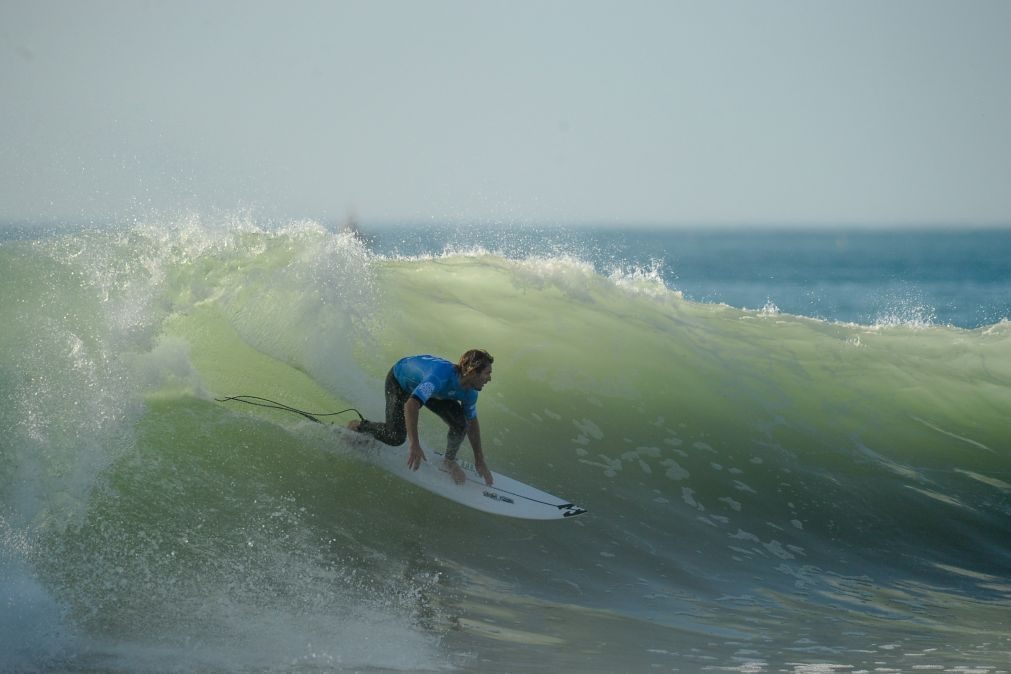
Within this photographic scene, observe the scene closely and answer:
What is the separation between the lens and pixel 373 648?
5035 millimetres

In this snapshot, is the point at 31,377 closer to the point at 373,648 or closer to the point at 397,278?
the point at 373,648

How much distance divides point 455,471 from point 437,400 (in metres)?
0.51

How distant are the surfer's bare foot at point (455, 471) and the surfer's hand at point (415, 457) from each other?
20 cm

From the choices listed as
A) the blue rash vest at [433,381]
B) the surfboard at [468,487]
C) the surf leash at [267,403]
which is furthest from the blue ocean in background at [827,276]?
the blue rash vest at [433,381]

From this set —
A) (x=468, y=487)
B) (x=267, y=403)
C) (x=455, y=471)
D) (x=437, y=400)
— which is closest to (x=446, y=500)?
(x=468, y=487)

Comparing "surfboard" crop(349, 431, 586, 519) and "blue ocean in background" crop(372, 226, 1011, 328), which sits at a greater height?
"blue ocean in background" crop(372, 226, 1011, 328)

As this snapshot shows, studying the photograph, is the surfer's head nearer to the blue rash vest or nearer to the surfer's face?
the surfer's face

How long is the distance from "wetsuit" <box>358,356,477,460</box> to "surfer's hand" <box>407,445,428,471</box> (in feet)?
0.76

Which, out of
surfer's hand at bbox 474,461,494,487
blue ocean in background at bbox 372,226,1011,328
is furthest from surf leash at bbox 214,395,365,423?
blue ocean in background at bbox 372,226,1011,328

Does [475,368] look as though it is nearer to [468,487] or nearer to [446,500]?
[468,487]

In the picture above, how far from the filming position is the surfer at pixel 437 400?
19.7 feet

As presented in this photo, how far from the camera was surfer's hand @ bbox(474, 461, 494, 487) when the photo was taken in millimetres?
6504

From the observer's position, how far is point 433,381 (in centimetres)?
608

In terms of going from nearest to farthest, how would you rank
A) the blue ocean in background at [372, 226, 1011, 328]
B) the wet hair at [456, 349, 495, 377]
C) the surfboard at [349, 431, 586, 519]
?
the wet hair at [456, 349, 495, 377]
the surfboard at [349, 431, 586, 519]
the blue ocean in background at [372, 226, 1011, 328]
